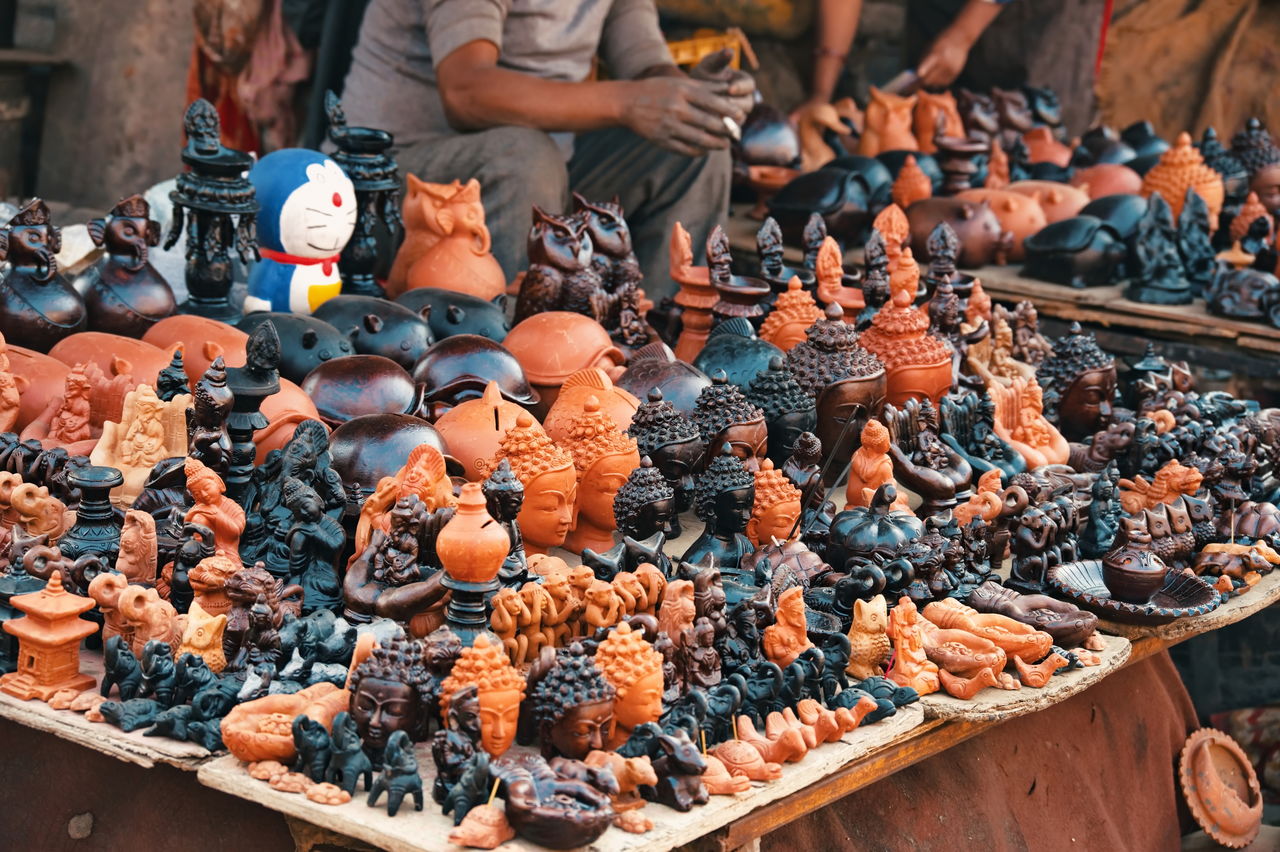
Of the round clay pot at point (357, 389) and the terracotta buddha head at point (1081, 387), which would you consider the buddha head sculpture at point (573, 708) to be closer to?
the round clay pot at point (357, 389)

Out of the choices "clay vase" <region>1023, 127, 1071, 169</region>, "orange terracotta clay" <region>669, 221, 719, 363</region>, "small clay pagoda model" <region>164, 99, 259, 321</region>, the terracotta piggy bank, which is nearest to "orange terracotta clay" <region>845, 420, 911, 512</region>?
"orange terracotta clay" <region>669, 221, 719, 363</region>

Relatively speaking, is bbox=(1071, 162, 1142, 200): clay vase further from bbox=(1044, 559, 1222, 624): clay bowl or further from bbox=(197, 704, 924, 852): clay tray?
bbox=(197, 704, 924, 852): clay tray

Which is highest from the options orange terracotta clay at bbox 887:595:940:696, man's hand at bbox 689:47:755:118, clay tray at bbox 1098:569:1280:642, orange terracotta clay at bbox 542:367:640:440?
man's hand at bbox 689:47:755:118

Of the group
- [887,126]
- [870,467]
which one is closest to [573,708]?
[870,467]

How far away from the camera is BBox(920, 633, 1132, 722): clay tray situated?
2.72 m

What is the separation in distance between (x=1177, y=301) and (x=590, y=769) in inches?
146

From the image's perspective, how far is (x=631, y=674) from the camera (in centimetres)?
240

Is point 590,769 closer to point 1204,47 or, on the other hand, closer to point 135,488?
point 135,488

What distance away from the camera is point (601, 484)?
3.11 meters

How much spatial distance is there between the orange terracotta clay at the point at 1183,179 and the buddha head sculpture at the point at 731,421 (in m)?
3.23

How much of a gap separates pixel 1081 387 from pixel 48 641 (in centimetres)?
263

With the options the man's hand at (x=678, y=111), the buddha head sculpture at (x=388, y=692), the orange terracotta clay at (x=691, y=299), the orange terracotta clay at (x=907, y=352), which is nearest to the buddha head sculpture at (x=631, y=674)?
the buddha head sculpture at (x=388, y=692)

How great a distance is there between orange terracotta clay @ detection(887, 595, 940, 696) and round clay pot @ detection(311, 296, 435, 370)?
1.41 m

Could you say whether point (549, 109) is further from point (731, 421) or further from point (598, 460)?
point (598, 460)
